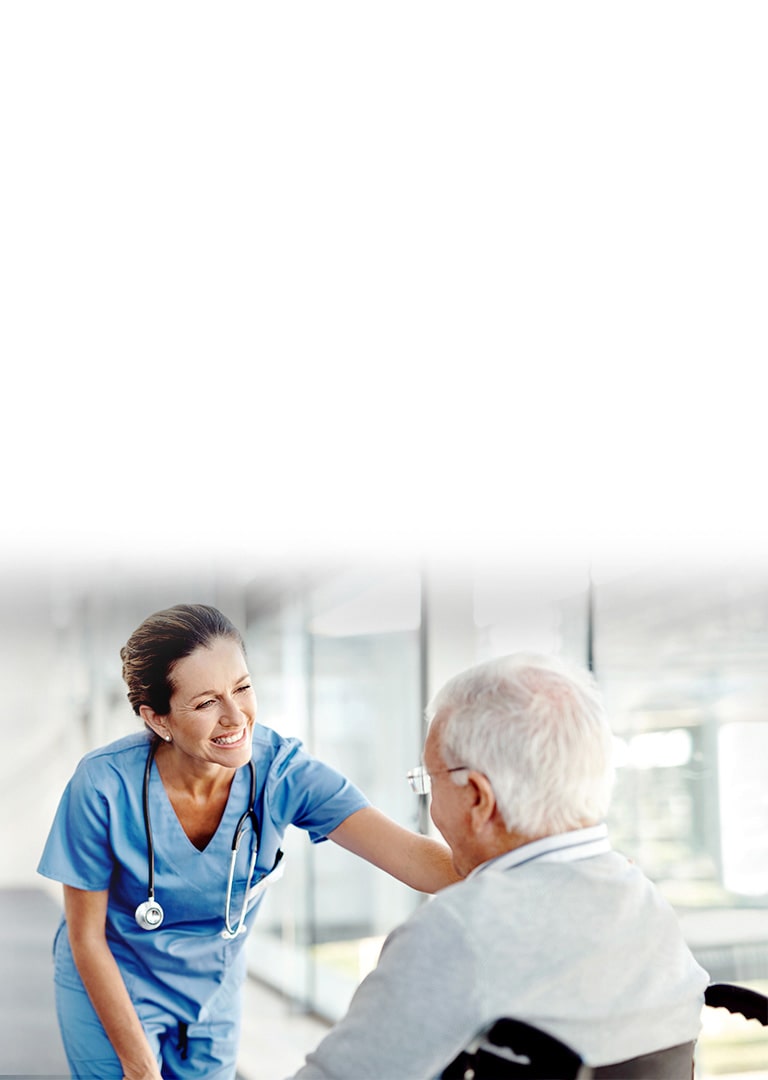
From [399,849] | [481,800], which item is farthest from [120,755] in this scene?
[481,800]

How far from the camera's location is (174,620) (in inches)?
69.1

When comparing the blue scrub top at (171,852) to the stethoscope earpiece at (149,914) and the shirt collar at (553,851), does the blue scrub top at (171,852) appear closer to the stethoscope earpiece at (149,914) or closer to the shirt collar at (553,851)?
the stethoscope earpiece at (149,914)

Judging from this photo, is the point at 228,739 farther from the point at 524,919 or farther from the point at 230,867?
the point at 524,919

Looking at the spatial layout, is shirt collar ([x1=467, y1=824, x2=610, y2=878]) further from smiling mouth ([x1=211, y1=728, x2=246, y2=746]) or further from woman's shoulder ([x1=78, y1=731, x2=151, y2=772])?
woman's shoulder ([x1=78, y1=731, x2=151, y2=772])

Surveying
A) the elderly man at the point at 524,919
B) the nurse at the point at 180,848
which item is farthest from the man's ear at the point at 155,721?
the elderly man at the point at 524,919

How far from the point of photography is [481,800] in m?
1.20

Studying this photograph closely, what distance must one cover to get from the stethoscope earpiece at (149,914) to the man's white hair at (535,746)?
81 cm

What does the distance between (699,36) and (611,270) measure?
1.63ft

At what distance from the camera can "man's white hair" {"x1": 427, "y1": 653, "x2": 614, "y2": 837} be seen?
1175 millimetres

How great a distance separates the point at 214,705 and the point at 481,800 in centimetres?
64

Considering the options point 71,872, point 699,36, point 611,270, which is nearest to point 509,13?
point 699,36

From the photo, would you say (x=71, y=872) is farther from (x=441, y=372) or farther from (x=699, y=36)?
(x=699, y=36)

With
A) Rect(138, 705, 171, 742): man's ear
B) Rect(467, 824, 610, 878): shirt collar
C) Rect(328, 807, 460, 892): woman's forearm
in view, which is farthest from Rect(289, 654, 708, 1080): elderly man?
Rect(138, 705, 171, 742): man's ear

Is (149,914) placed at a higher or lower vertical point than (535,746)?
lower
